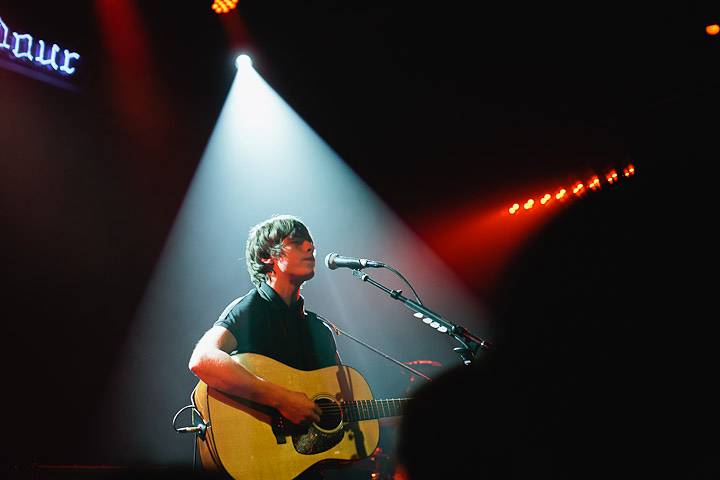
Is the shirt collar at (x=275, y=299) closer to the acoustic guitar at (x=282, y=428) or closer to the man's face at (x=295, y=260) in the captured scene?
the man's face at (x=295, y=260)

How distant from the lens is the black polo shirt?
8.62 ft

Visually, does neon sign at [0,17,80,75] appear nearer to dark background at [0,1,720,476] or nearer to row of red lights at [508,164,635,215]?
dark background at [0,1,720,476]

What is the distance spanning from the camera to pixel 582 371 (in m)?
0.87

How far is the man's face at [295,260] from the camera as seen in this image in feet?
10.2

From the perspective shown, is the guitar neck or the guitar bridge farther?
the guitar neck

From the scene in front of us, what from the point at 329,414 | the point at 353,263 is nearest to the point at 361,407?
the point at 329,414

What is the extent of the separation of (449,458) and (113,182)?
340cm

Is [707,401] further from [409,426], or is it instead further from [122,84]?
[122,84]

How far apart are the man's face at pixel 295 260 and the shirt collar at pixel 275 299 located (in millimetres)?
155

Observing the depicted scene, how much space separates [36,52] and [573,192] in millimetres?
6196

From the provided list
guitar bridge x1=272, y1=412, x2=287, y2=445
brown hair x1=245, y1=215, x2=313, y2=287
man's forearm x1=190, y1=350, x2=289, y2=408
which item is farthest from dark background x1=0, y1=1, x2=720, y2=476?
guitar bridge x1=272, y1=412, x2=287, y2=445

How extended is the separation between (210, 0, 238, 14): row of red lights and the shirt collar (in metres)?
2.64

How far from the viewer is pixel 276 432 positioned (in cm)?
221

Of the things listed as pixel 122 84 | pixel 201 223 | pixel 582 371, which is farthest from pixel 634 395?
pixel 122 84
